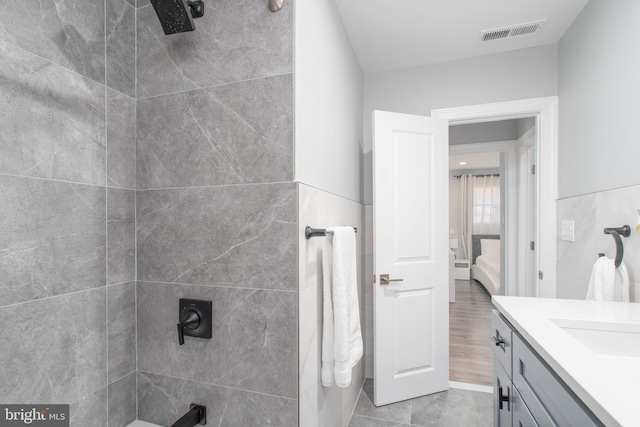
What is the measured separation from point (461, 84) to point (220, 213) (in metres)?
2.08

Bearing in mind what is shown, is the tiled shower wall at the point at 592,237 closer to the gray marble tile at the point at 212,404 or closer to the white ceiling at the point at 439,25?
the white ceiling at the point at 439,25

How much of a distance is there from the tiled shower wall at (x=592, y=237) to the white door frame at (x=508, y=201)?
84cm

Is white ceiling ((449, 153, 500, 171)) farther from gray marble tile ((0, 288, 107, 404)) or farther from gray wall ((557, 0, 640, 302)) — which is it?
gray marble tile ((0, 288, 107, 404))

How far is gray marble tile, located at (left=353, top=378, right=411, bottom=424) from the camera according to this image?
6.22ft

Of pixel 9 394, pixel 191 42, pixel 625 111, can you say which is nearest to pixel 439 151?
pixel 625 111

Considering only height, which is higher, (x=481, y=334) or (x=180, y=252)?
(x=180, y=252)

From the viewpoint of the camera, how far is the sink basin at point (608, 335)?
3.12ft

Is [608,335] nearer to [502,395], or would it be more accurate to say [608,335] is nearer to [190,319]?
[502,395]

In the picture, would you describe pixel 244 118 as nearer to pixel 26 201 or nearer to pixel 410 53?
pixel 26 201

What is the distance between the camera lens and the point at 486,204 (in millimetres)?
6746

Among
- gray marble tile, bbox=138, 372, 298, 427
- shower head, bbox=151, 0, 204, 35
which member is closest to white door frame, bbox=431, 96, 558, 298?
gray marble tile, bbox=138, 372, 298, 427

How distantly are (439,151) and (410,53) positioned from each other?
75 centimetres

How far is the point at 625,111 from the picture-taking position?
1.39m

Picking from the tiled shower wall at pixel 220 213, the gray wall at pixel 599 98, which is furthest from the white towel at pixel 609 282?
the tiled shower wall at pixel 220 213
